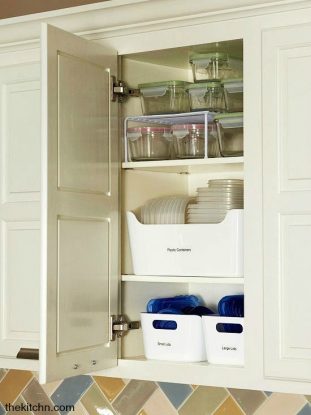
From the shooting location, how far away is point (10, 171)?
251 cm

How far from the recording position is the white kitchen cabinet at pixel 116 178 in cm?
210

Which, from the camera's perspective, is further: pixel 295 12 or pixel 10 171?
pixel 10 171

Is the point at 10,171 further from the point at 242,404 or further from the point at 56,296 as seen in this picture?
the point at 242,404

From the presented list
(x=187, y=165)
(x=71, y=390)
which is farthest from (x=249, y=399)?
(x=187, y=165)

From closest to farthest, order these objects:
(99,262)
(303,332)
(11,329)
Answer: (303,332) < (99,262) < (11,329)

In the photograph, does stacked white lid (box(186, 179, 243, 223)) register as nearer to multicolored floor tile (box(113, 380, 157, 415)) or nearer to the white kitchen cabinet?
the white kitchen cabinet

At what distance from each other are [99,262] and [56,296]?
0.22m

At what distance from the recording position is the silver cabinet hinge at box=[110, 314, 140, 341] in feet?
7.64

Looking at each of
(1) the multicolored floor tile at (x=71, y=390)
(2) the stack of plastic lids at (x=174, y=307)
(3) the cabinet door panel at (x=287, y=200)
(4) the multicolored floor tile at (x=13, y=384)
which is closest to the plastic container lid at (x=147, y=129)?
(3) the cabinet door panel at (x=287, y=200)

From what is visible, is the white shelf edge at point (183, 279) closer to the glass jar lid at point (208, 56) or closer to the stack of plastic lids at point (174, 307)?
the stack of plastic lids at point (174, 307)

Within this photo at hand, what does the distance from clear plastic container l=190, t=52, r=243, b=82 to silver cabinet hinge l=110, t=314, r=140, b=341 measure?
2.17 feet

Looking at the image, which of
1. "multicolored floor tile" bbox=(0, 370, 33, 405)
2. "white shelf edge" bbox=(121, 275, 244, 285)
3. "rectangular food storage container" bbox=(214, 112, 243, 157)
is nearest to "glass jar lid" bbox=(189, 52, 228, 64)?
"rectangular food storage container" bbox=(214, 112, 243, 157)

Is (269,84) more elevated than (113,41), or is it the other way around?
(113,41)

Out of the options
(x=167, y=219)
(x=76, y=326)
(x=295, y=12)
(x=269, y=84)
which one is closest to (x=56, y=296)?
(x=76, y=326)
